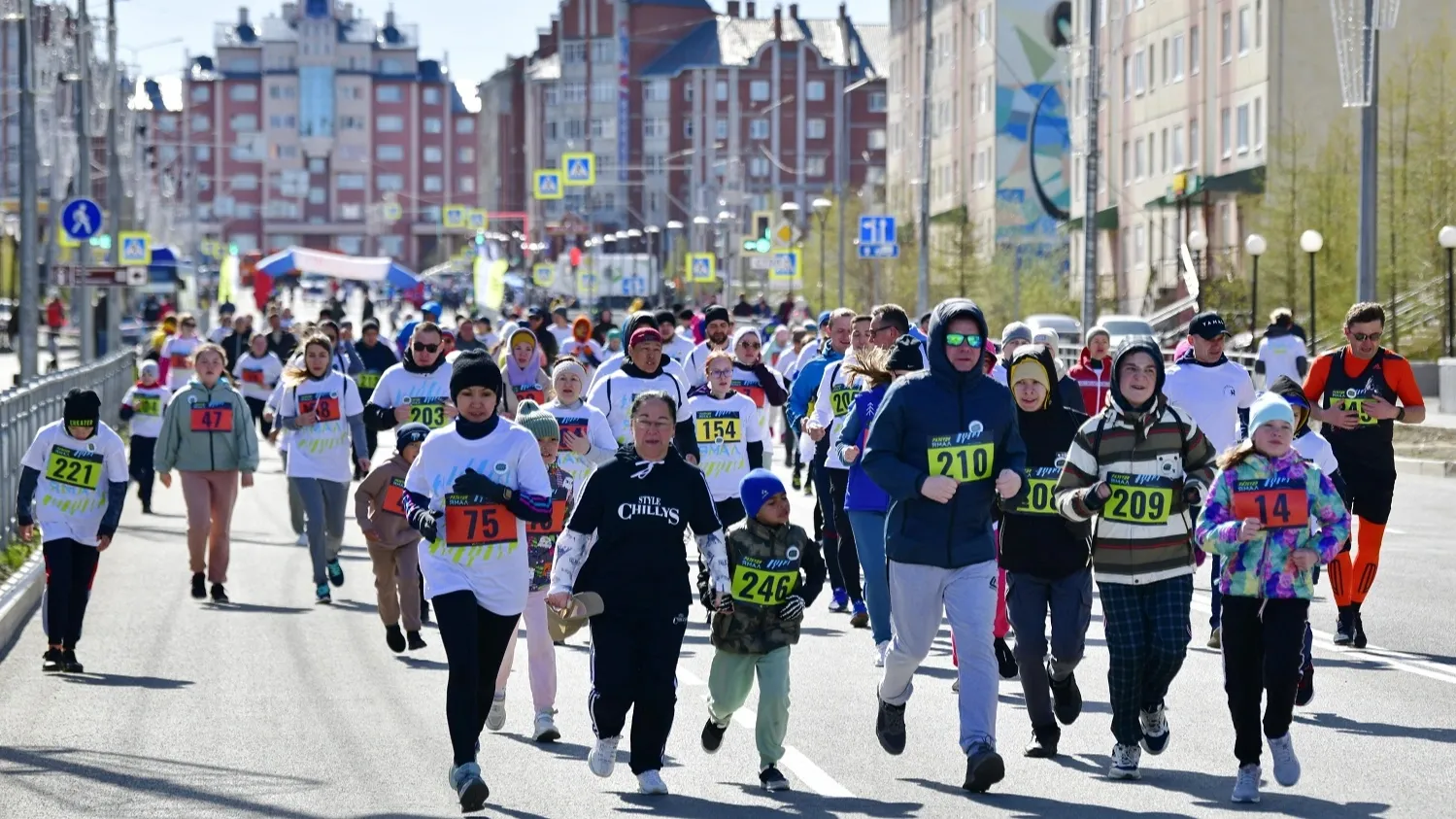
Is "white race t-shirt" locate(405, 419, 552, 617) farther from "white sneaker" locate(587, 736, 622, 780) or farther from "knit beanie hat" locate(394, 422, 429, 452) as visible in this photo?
"knit beanie hat" locate(394, 422, 429, 452)

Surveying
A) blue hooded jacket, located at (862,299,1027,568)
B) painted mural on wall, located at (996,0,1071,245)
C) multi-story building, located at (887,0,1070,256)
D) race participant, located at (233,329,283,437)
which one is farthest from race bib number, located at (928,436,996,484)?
painted mural on wall, located at (996,0,1071,245)

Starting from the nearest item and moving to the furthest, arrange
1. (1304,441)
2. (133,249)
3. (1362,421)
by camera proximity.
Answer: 1. (1304,441)
2. (1362,421)
3. (133,249)

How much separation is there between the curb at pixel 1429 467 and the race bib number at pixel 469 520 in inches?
872

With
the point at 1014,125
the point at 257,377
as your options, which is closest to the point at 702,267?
the point at 1014,125

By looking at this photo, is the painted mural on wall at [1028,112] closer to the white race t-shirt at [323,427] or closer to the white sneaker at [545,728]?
the white race t-shirt at [323,427]

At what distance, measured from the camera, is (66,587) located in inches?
523

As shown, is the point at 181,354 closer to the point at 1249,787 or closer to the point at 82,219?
the point at 82,219

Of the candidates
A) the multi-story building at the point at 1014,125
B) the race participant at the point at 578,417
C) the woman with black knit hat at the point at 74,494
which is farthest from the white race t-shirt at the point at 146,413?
the multi-story building at the point at 1014,125

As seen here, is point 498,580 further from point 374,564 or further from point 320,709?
point 374,564

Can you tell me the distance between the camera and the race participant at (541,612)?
10.6m

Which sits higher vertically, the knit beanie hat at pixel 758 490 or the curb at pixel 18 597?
the knit beanie hat at pixel 758 490

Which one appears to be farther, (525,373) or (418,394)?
(525,373)

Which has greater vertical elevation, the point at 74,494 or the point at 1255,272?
the point at 1255,272

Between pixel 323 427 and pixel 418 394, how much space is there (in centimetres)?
75
